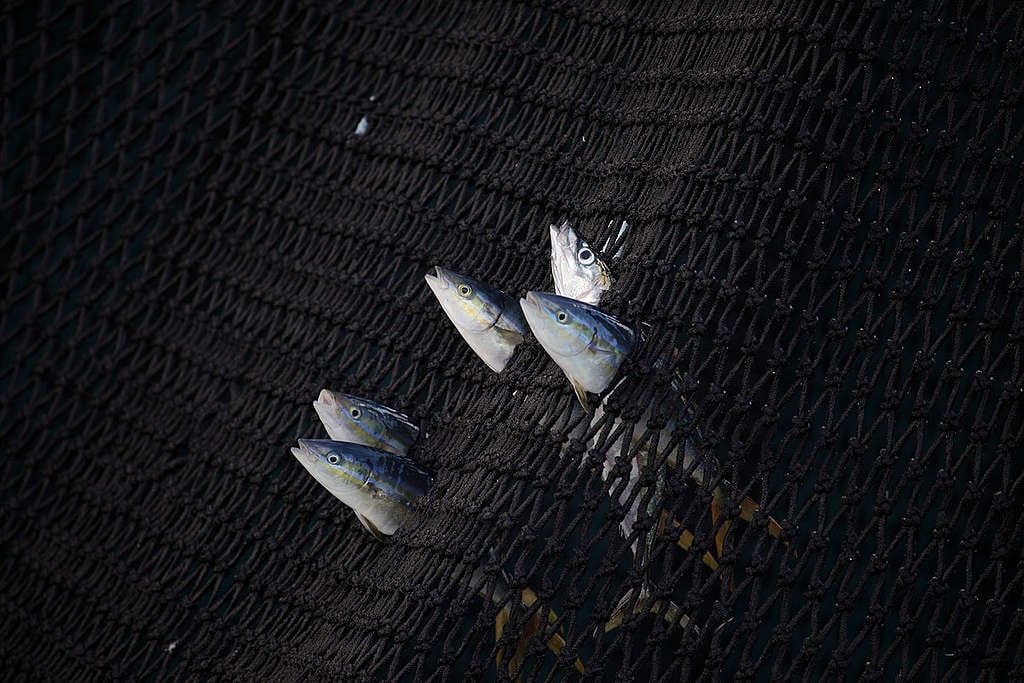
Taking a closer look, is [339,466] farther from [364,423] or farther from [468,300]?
[468,300]

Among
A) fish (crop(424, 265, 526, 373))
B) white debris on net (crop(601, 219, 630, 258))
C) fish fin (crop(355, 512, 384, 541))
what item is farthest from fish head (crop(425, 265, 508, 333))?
fish fin (crop(355, 512, 384, 541))

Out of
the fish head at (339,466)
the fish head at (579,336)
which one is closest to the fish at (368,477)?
the fish head at (339,466)

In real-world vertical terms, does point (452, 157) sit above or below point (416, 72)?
below

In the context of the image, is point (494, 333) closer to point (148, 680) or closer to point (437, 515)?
point (437, 515)

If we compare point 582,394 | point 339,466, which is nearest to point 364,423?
point 339,466

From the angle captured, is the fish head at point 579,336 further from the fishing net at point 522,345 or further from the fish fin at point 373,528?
the fish fin at point 373,528

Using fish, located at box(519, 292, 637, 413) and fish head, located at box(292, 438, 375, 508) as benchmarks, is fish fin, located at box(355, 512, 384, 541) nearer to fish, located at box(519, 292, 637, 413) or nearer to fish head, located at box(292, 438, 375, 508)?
fish head, located at box(292, 438, 375, 508)

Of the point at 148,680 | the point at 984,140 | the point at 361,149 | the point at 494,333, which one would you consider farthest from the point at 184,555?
the point at 984,140

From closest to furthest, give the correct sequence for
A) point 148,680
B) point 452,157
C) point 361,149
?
1. point 148,680
2. point 452,157
3. point 361,149
